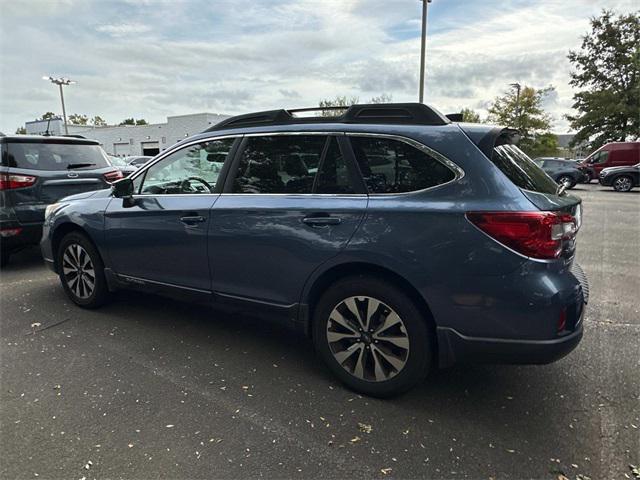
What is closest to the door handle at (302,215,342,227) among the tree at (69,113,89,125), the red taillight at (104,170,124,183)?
the red taillight at (104,170,124,183)

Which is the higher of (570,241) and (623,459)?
(570,241)

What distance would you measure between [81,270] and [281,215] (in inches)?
97.8

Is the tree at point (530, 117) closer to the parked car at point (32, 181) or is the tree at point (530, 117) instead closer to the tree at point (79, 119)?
the parked car at point (32, 181)

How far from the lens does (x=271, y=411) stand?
8.95ft

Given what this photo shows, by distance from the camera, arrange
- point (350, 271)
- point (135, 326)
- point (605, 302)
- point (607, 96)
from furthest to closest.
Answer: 1. point (607, 96)
2. point (605, 302)
3. point (135, 326)
4. point (350, 271)

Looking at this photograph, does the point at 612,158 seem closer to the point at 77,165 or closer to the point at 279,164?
the point at 77,165

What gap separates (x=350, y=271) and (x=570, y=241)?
4.17ft

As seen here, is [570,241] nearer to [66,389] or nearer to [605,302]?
[605,302]

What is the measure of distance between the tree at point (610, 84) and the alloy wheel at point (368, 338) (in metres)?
39.0

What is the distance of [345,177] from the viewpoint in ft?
9.48

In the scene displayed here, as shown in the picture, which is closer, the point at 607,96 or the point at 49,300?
the point at 49,300

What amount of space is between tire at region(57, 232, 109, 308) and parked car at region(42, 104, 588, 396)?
85cm

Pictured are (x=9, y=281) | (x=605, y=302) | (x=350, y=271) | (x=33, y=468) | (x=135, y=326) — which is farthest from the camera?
(x=9, y=281)

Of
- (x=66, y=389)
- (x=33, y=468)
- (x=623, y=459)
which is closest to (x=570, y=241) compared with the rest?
(x=623, y=459)
